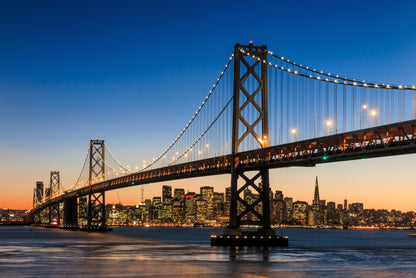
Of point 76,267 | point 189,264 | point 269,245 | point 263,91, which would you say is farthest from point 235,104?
A: point 76,267

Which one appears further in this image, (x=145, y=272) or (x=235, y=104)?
(x=235, y=104)

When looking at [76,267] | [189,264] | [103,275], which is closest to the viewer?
[103,275]

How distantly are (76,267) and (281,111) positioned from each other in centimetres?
2607

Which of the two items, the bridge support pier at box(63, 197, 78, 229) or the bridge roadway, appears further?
the bridge support pier at box(63, 197, 78, 229)

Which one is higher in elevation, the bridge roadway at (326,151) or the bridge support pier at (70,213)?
the bridge roadway at (326,151)

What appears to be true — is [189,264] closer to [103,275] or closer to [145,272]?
[145,272]

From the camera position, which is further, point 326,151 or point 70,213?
point 70,213

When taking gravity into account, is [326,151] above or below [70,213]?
above

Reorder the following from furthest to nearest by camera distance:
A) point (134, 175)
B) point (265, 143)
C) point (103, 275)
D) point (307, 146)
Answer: point (134, 175) → point (265, 143) → point (307, 146) → point (103, 275)

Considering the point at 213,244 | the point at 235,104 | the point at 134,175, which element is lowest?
the point at 213,244

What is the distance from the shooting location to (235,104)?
181 feet

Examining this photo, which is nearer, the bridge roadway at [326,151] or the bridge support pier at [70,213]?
the bridge roadway at [326,151]

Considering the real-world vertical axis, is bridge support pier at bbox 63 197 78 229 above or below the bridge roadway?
below

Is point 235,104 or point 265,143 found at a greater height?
point 235,104
